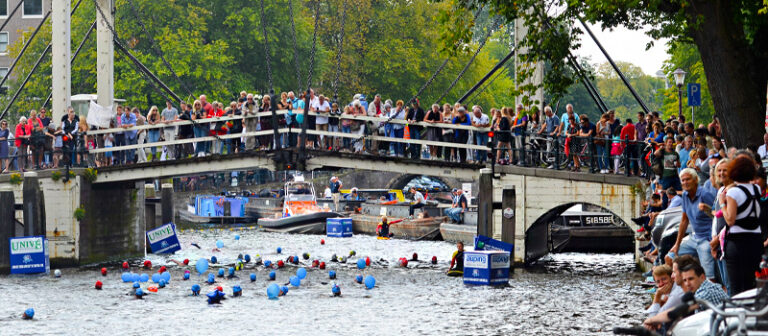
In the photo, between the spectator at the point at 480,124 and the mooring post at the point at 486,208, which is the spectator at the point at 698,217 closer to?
the mooring post at the point at 486,208

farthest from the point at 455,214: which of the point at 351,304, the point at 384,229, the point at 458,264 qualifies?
the point at 351,304

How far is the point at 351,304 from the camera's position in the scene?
2411cm

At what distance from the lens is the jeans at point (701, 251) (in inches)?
511

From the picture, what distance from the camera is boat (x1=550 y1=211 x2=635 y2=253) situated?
1390 inches

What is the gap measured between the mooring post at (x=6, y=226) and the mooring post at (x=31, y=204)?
14.0 inches

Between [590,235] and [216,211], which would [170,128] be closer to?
[590,235]

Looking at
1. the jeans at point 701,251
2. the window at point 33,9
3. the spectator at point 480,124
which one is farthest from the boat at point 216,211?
the jeans at point 701,251

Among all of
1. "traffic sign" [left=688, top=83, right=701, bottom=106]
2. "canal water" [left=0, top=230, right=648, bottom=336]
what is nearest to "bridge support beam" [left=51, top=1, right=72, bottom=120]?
"canal water" [left=0, top=230, right=648, bottom=336]

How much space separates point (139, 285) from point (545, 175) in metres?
9.47

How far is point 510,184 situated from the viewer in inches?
1123

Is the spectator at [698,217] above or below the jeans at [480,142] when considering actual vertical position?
below

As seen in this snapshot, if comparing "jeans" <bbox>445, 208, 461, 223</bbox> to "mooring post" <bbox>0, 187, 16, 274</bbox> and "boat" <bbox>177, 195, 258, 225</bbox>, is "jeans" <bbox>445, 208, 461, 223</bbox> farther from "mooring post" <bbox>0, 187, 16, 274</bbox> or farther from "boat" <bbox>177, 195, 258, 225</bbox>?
"mooring post" <bbox>0, 187, 16, 274</bbox>

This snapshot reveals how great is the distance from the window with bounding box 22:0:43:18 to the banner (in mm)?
38479

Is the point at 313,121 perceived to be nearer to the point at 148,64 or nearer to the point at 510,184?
the point at 510,184
